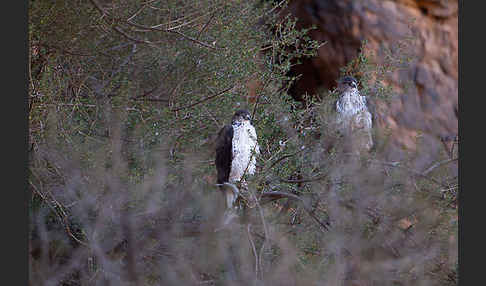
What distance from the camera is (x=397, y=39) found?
999 cm

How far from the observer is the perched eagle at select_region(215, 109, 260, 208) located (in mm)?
5605

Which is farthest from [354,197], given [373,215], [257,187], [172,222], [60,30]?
[60,30]

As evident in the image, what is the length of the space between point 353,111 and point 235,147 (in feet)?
3.99

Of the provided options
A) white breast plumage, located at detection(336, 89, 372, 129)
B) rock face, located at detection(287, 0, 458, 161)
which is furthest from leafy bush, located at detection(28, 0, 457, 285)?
rock face, located at detection(287, 0, 458, 161)

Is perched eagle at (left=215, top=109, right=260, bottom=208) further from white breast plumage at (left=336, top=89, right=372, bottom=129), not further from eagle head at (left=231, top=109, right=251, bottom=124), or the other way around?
white breast plumage at (left=336, top=89, right=372, bottom=129)

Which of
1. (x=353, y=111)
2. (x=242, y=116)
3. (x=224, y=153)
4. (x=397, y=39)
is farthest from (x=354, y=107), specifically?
(x=397, y=39)

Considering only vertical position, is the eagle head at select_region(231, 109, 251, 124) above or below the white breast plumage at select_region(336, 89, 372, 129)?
below

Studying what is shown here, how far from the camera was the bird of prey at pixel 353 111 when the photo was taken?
16.3 feet

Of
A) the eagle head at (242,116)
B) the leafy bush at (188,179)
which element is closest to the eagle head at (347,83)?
the leafy bush at (188,179)

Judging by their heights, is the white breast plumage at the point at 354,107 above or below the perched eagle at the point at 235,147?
above

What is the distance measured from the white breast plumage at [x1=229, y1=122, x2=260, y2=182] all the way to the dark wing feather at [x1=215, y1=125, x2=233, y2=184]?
4 cm

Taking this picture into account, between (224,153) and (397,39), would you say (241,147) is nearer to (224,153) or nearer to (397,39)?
(224,153)

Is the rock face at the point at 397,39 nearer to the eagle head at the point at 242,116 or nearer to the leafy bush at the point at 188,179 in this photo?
the leafy bush at the point at 188,179

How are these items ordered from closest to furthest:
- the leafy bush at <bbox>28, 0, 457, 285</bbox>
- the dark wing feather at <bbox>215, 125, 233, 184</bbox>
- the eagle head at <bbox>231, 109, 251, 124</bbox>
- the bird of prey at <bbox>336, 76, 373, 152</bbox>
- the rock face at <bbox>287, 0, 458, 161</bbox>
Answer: the leafy bush at <bbox>28, 0, 457, 285</bbox> → the bird of prey at <bbox>336, 76, 373, 152</bbox> → the eagle head at <bbox>231, 109, 251, 124</bbox> → the dark wing feather at <bbox>215, 125, 233, 184</bbox> → the rock face at <bbox>287, 0, 458, 161</bbox>
